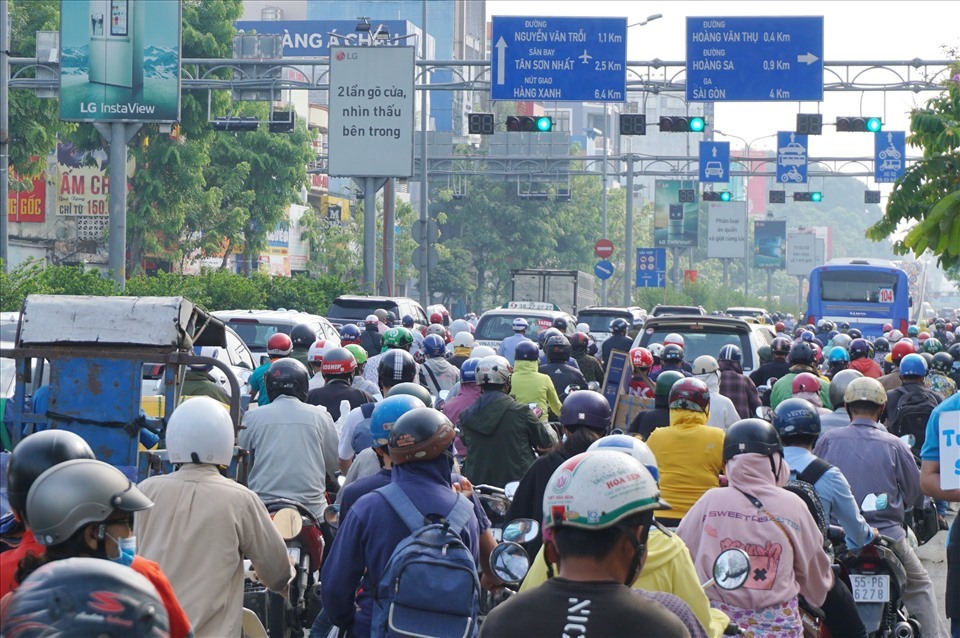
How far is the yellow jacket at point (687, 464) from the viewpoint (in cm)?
774

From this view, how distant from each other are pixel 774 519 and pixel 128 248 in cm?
4196

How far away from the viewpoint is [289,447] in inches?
341

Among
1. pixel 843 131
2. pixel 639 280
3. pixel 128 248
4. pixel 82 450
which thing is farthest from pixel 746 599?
pixel 639 280

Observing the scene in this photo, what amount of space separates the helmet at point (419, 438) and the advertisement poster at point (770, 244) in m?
134

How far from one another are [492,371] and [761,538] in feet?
13.8

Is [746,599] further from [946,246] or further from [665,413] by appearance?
[946,246]

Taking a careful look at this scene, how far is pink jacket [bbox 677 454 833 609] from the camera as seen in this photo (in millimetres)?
5801

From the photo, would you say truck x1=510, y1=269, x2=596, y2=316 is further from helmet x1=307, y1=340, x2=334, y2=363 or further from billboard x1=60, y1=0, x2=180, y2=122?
helmet x1=307, y1=340, x2=334, y2=363

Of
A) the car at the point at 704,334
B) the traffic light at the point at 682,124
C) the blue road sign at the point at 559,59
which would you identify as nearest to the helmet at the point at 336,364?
→ the car at the point at 704,334


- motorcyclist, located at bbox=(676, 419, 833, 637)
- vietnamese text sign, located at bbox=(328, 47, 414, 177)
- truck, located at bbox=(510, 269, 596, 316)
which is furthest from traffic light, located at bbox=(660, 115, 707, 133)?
motorcyclist, located at bbox=(676, 419, 833, 637)

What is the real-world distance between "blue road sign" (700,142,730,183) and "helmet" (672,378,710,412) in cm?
4562

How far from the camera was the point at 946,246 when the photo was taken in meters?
13.0

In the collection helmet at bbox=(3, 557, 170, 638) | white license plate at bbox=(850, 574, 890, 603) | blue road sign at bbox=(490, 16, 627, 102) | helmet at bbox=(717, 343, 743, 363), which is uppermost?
blue road sign at bbox=(490, 16, 627, 102)

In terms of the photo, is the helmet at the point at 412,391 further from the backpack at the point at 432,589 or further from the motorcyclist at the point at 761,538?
the backpack at the point at 432,589
